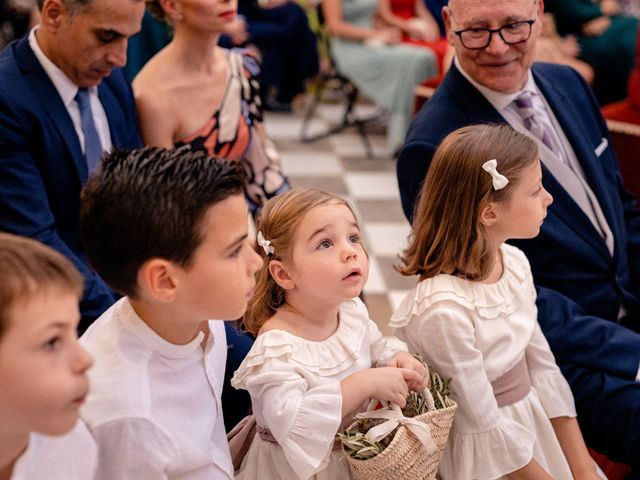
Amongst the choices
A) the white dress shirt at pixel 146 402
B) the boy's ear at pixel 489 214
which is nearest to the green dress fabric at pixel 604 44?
the boy's ear at pixel 489 214

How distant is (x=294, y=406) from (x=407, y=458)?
198mm

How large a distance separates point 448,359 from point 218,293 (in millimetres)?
518

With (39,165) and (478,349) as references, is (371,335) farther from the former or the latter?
(39,165)

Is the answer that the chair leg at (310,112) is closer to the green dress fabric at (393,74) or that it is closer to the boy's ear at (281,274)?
the green dress fabric at (393,74)

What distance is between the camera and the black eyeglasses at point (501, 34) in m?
2.13

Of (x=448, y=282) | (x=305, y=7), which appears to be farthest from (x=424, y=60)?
(x=448, y=282)

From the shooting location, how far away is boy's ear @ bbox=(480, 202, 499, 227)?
5.75 feet

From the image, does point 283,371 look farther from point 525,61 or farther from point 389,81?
point 389,81

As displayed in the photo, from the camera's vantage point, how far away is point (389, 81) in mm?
5777

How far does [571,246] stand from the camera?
2.12 meters

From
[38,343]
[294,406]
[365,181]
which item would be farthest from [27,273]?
[365,181]

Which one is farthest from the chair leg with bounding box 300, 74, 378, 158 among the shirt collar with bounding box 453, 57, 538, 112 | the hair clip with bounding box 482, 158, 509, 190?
the hair clip with bounding box 482, 158, 509, 190

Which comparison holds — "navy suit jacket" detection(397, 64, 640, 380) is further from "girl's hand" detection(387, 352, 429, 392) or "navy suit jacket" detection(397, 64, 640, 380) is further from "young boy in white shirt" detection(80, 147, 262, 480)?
"young boy in white shirt" detection(80, 147, 262, 480)

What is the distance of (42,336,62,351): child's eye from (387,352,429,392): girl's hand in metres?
0.67
